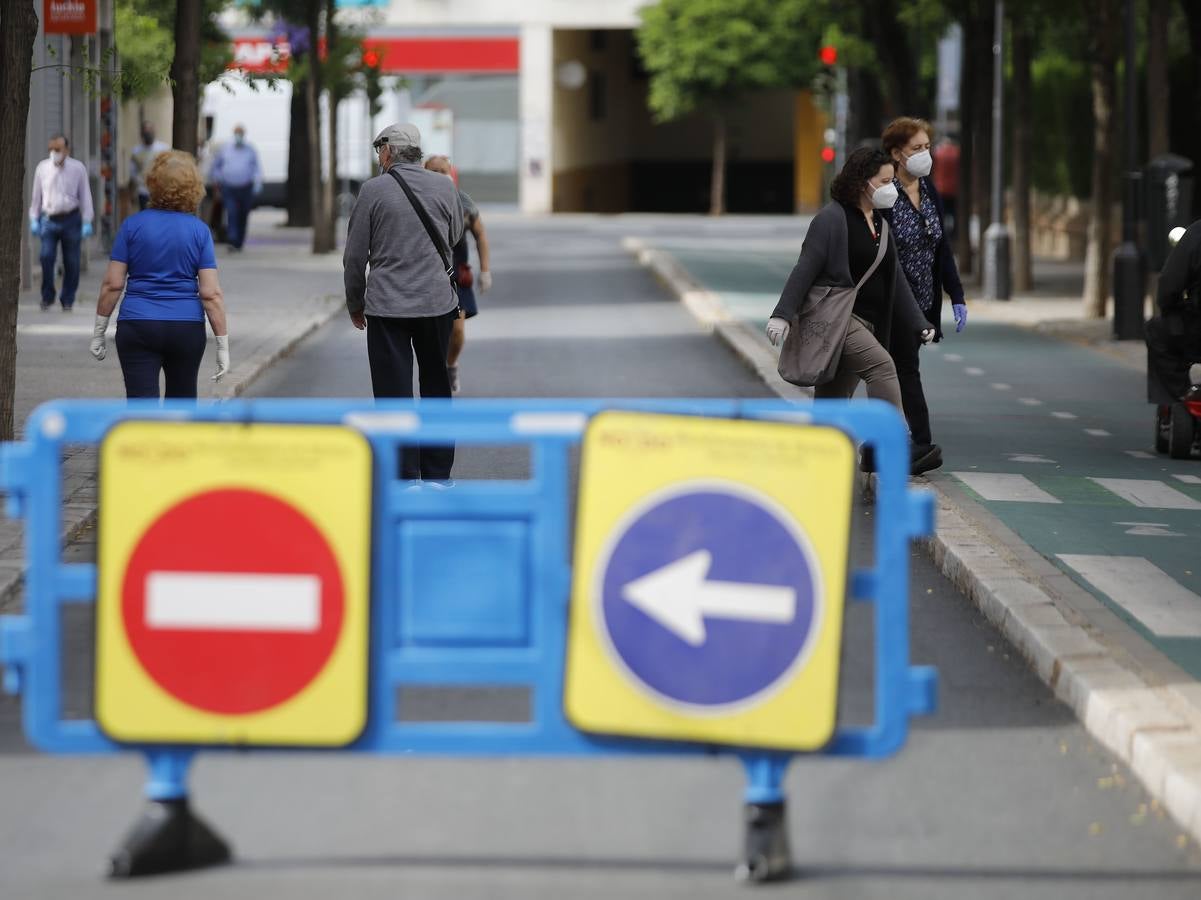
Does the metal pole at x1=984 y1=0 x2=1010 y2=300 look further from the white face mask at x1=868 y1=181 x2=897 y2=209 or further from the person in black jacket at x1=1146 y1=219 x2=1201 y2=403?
the white face mask at x1=868 y1=181 x2=897 y2=209

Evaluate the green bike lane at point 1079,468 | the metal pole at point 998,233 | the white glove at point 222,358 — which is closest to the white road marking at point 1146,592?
the green bike lane at point 1079,468

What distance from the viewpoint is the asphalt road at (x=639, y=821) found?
196 inches

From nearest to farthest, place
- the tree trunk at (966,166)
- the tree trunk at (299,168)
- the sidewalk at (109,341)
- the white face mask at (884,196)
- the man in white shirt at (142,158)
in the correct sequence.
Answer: the sidewalk at (109,341) < the white face mask at (884,196) < the tree trunk at (966,166) < the man in white shirt at (142,158) < the tree trunk at (299,168)

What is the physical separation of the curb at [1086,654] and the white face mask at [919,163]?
1699 millimetres

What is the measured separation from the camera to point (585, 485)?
4980 millimetres

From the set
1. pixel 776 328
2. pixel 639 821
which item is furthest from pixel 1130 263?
pixel 639 821

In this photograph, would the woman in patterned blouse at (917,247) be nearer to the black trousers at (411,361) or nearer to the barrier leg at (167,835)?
the black trousers at (411,361)

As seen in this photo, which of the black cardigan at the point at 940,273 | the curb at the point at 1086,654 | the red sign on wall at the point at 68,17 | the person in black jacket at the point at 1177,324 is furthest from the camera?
the red sign on wall at the point at 68,17

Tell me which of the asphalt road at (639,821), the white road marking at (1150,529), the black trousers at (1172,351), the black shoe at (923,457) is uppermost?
the black trousers at (1172,351)

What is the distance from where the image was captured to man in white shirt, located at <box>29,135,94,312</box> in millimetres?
22000

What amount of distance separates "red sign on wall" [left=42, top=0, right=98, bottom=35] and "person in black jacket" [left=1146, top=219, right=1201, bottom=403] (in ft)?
48.0

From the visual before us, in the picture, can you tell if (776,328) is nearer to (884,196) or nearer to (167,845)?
(884,196)

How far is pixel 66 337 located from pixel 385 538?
14.6 meters

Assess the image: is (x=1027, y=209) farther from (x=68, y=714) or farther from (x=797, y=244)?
(x=68, y=714)
